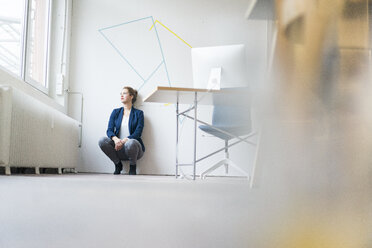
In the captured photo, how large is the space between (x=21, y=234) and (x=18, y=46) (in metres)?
2.47

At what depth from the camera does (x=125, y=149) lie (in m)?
3.01

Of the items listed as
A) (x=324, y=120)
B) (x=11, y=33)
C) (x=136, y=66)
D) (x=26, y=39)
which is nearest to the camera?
(x=324, y=120)

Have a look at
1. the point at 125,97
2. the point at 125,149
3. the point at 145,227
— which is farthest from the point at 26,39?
the point at 145,227

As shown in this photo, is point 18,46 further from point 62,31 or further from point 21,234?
point 21,234

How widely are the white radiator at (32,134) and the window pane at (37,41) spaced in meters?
0.34

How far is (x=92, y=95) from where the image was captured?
335 centimetres

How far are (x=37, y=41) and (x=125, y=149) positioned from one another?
0.95 m

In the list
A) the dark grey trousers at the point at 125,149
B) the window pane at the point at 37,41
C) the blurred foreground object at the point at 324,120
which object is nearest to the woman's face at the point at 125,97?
the dark grey trousers at the point at 125,149

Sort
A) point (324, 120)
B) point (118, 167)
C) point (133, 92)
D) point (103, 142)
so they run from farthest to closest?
point (133, 92), point (118, 167), point (103, 142), point (324, 120)

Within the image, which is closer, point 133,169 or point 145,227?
point 145,227

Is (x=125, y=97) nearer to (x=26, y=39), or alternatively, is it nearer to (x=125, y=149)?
(x=125, y=149)

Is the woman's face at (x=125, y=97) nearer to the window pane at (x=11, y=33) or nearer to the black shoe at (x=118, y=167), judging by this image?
the black shoe at (x=118, y=167)

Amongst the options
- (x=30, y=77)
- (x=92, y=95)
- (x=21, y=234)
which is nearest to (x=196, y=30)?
(x=92, y=95)

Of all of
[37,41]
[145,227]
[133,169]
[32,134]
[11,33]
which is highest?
[37,41]
